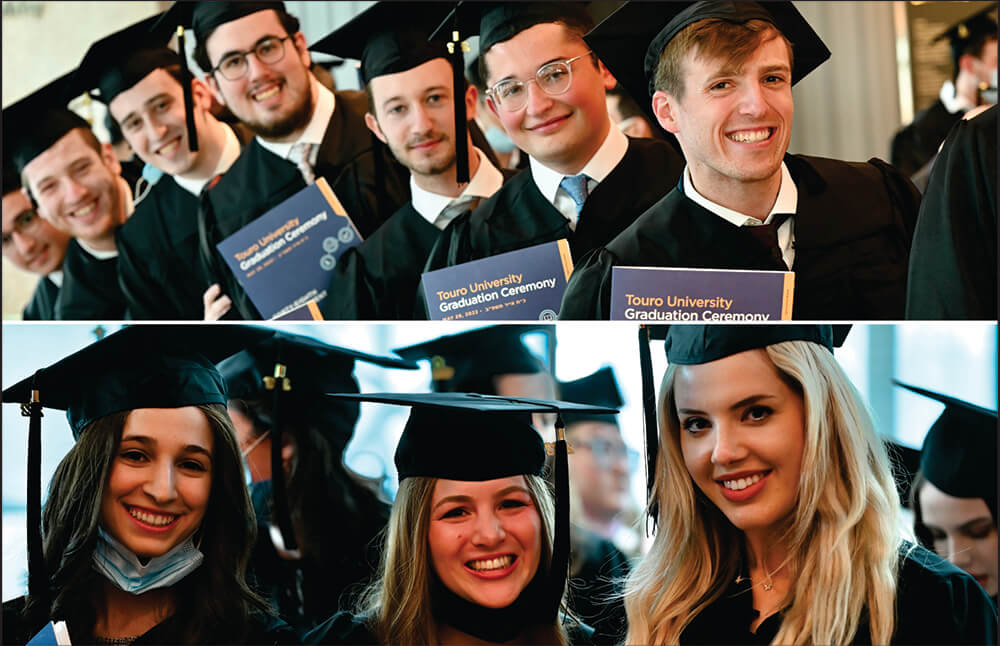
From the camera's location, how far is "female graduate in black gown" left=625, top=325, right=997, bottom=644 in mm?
1708

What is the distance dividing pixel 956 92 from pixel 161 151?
287 centimetres

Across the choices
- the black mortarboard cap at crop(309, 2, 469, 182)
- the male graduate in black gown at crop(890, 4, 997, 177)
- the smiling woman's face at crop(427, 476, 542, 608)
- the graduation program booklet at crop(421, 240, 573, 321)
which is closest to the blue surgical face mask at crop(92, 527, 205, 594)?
the smiling woman's face at crop(427, 476, 542, 608)

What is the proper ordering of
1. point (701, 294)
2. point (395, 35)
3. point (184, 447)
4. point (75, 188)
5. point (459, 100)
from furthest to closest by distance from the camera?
point (75, 188), point (395, 35), point (459, 100), point (701, 294), point (184, 447)

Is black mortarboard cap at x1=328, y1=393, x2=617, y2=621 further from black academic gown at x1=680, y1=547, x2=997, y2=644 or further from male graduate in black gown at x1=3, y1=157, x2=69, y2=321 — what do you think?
male graduate in black gown at x1=3, y1=157, x2=69, y2=321

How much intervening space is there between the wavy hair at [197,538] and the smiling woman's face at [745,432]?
78 cm

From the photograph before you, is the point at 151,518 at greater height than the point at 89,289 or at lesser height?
lesser

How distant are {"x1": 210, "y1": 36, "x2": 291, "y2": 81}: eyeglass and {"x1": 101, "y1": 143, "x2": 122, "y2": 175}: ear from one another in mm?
777

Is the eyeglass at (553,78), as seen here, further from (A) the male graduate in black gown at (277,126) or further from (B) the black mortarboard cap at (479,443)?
(B) the black mortarboard cap at (479,443)

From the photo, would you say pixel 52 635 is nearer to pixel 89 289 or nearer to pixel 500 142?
pixel 89 289

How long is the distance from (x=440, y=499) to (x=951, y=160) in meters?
1.14

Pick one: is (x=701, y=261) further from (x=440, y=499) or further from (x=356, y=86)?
(x=356, y=86)

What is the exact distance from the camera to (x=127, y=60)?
310cm

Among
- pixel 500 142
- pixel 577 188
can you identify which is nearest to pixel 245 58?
pixel 577 188

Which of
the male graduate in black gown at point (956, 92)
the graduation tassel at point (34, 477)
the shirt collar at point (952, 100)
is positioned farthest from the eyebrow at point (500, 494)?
the shirt collar at point (952, 100)
